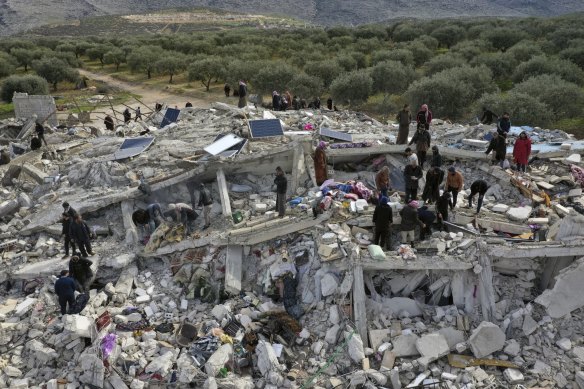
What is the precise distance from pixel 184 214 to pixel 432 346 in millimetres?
5634

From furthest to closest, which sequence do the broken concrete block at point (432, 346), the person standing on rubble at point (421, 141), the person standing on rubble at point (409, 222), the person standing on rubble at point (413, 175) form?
the person standing on rubble at point (421, 141), the person standing on rubble at point (413, 175), the person standing on rubble at point (409, 222), the broken concrete block at point (432, 346)

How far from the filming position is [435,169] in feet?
30.5

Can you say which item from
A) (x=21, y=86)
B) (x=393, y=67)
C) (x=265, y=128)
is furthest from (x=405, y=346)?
(x=21, y=86)

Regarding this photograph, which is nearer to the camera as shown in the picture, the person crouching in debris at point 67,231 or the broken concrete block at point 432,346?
the broken concrete block at point 432,346

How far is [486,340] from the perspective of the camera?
741 cm

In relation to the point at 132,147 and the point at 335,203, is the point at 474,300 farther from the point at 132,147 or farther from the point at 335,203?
the point at 132,147

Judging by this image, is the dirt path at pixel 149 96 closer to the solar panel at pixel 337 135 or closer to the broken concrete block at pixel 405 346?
the solar panel at pixel 337 135

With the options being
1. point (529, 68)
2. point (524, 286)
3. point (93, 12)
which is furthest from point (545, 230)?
point (93, 12)

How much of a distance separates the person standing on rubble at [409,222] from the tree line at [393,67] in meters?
12.2

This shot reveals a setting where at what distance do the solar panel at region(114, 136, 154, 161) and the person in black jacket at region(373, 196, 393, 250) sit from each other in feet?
24.9

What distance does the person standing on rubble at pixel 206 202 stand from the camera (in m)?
9.97

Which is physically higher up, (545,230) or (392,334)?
(545,230)

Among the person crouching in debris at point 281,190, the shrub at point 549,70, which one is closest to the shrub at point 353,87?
the shrub at point 549,70

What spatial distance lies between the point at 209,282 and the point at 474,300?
4976 millimetres
